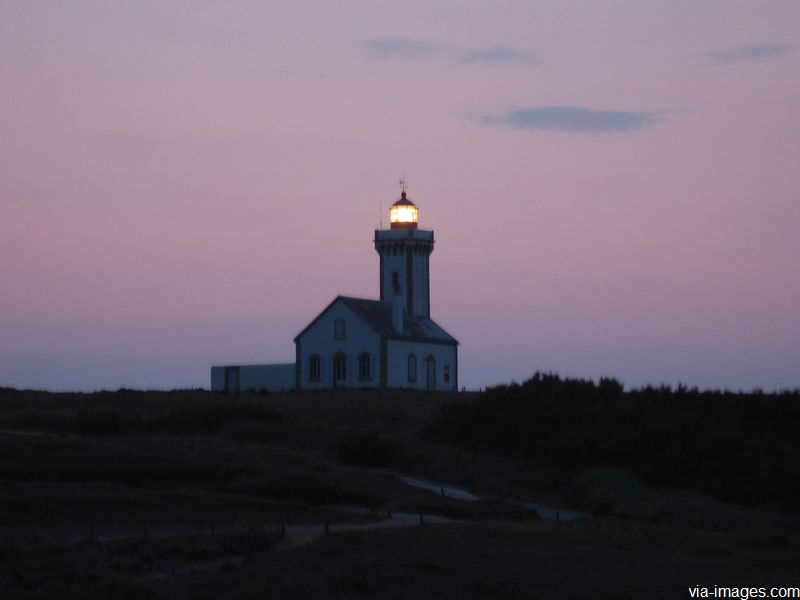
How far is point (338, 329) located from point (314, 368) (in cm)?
212

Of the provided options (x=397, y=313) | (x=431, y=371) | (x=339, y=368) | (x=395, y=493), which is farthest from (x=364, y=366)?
(x=395, y=493)

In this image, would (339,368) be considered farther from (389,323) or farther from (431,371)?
(431,371)

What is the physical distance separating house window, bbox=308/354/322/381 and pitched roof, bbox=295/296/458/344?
121 cm

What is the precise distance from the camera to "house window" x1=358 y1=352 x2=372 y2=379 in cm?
5797

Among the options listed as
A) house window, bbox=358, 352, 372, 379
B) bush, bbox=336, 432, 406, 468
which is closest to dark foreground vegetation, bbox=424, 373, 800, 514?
bush, bbox=336, 432, 406, 468

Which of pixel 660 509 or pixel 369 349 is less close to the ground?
pixel 369 349

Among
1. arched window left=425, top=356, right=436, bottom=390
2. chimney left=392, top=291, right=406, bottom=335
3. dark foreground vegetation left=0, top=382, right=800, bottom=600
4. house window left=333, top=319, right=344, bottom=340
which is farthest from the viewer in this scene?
arched window left=425, top=356, right=436, bottom=390

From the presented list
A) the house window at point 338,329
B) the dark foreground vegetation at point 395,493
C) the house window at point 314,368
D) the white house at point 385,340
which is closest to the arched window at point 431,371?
the white house at point 385,340

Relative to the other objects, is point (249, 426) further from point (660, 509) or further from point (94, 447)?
point (660, 509)

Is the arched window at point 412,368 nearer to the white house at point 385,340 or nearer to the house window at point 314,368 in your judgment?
the white house at point 385,340

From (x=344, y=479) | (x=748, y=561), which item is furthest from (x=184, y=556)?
(x=344, y=479)

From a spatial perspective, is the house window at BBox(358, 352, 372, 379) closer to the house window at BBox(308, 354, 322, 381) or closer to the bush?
the house window at BBox(308, 354, 322, 381)

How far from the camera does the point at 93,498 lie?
24062 mm

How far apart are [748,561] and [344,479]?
465 inches
